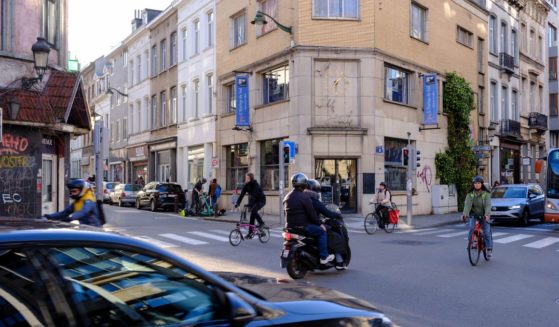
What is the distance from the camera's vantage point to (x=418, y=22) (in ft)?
89.8

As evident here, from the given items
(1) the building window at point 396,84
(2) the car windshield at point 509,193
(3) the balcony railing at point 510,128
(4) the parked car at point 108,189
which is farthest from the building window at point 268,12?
(3) the balcony railing at point 510,128

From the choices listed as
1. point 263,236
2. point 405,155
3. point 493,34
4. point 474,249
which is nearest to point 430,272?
point 474,249

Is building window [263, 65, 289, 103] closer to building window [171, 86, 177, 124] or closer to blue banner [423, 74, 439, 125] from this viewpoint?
blue banner [423, 74, 439, 125]

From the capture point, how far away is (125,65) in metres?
46.8

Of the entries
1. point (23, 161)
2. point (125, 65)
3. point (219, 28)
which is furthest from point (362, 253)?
point (125, 65)

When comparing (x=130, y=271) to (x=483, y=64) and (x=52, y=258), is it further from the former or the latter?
(x=483, y=64)

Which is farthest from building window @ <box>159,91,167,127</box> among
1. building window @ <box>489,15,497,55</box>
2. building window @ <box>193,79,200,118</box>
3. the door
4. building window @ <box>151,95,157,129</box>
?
building window @ <box>489,15,497,55</box>

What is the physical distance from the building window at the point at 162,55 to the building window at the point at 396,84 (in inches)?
726

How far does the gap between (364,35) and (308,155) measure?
5.77 metres

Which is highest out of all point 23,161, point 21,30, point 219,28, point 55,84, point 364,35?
point 219,28

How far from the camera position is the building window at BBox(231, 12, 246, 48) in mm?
28547

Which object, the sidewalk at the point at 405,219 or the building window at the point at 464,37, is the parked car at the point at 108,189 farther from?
the building window at the point at 464,37

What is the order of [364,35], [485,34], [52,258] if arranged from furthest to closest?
1. [485,34]
2. [364,35]
3. [52,258]

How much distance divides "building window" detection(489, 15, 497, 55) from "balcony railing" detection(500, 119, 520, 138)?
4570 millimetres
